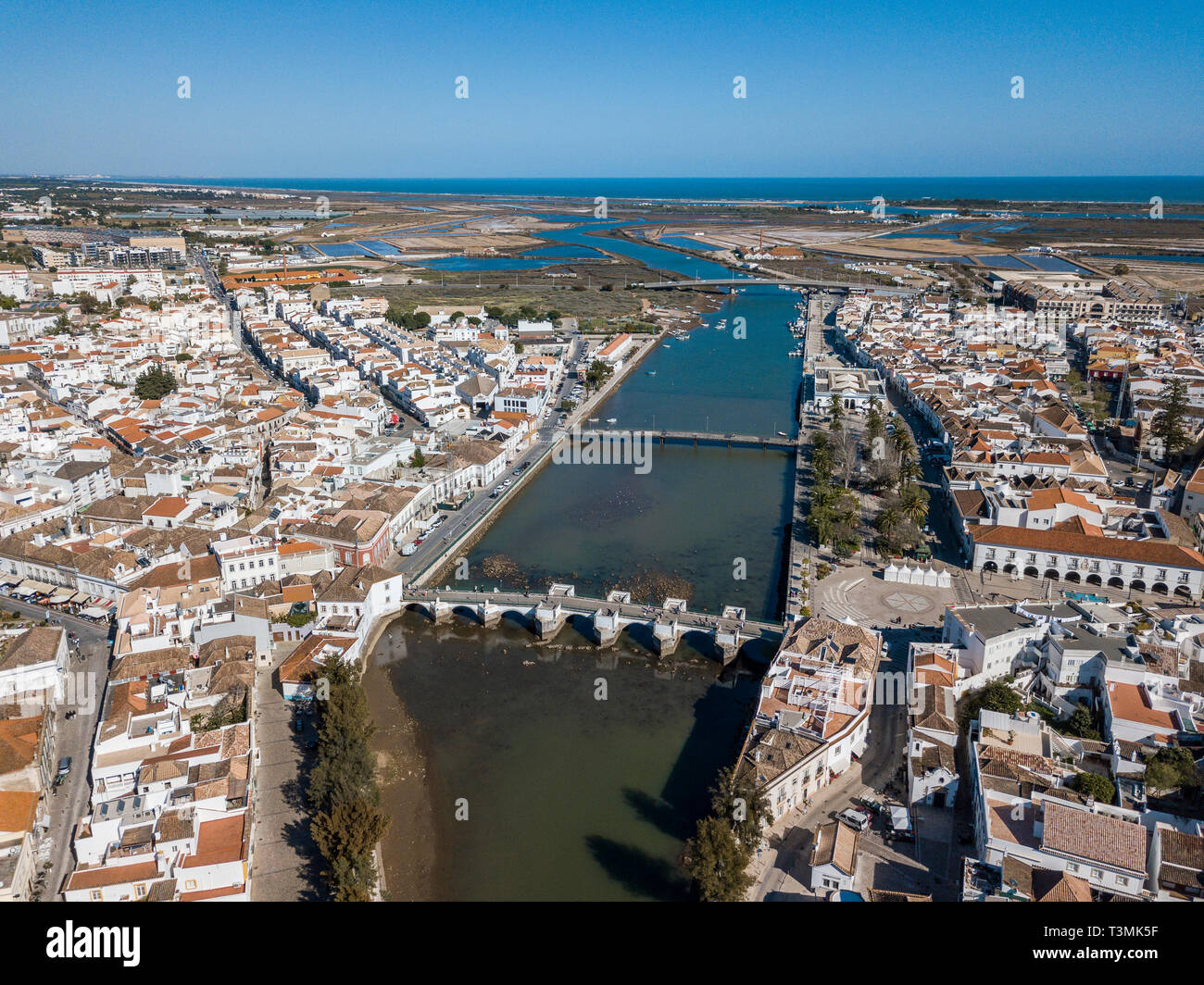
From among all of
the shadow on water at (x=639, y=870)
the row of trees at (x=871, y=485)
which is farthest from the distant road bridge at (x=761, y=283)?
the shadow on water at (x=639, y=870)

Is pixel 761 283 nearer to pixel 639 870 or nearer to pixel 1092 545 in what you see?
pixel 1092 545

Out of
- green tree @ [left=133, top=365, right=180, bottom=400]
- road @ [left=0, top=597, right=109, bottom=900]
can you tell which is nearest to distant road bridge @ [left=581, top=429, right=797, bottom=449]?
green tree @ [left=133, top=365, right=180, bottom=400]

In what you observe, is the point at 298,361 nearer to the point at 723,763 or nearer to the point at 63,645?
the point at 63,645

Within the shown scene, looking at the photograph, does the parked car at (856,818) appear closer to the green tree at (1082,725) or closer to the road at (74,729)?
the green tree at (1082,725)

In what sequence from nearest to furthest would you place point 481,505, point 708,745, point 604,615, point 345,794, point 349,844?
point 349,844, point 345,794, point 708,745, point 604,615, point 481,505

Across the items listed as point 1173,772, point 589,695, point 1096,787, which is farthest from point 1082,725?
point 589,695

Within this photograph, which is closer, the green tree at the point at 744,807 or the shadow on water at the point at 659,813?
the green tree at the point at 744,807
